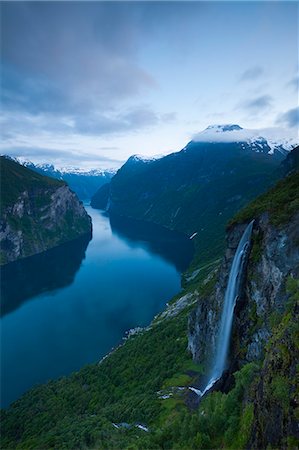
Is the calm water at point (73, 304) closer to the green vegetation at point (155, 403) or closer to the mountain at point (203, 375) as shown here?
the green vegetation at point (155, 403)

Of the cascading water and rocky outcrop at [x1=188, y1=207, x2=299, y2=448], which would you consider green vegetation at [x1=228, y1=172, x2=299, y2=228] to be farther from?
the cascading water

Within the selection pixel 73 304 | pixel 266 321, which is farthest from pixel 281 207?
pixel 73 304

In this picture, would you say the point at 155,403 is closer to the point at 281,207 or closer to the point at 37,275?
the point at 281,207

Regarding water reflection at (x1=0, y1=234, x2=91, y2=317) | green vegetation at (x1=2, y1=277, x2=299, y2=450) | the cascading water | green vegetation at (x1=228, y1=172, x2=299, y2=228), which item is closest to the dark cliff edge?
green vegetation at (x1=228, y1=172, x2=299, y2=228)

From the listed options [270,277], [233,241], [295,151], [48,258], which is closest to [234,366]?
[270,277]

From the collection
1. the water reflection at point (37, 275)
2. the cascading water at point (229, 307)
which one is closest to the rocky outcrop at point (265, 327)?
the cascading water at point (229, 307)

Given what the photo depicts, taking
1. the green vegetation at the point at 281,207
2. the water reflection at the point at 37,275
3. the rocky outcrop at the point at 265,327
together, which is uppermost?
the green vegetation at the point at 281,207
